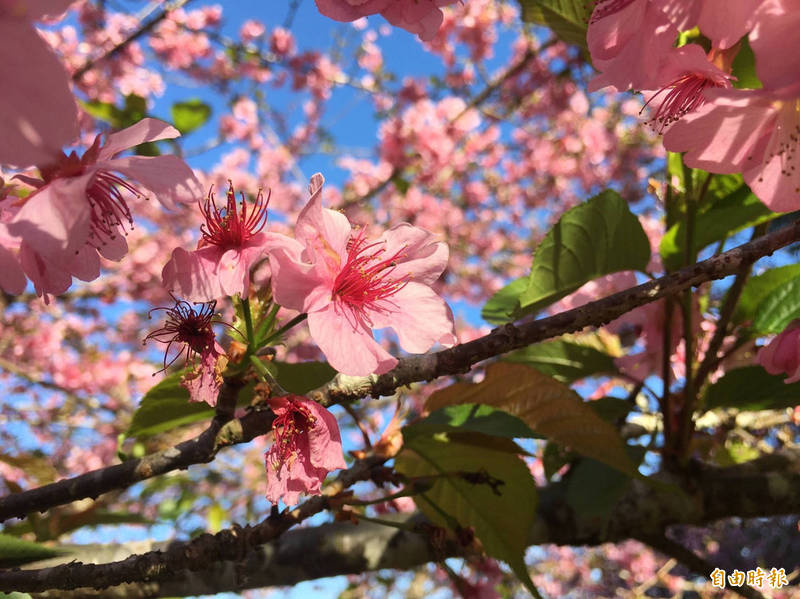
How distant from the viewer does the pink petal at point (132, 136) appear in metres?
0.57

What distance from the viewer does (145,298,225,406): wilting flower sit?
0.67 meters

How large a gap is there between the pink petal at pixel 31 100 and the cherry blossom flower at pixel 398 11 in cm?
37

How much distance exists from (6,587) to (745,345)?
1.27 meters

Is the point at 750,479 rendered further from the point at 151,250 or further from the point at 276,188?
the point at 276,188

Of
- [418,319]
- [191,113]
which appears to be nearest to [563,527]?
[418,319]

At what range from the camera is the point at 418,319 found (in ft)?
2.28

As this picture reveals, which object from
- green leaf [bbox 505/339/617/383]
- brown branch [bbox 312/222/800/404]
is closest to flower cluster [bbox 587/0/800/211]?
brown branch [bbox 312/222/800/404]

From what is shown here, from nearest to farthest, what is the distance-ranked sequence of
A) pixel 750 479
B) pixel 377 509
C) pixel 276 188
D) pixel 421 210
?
pixel 750 479 → pixel 377 509 → pixel 421 210 → pixel 276 188

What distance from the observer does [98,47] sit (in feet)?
17.8

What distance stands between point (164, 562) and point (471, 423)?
404mm

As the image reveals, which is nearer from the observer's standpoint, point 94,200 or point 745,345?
point 94,200

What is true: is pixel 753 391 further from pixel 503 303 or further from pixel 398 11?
pixel 398 11

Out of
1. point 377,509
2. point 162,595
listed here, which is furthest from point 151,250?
point 162,595

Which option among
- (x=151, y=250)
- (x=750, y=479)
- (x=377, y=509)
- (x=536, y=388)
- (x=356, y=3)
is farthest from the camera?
(x=151, y=250)
